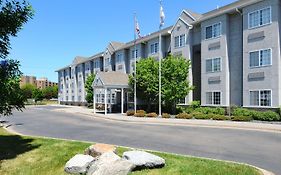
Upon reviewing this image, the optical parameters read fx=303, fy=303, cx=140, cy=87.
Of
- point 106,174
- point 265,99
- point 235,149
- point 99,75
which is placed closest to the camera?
point 106,174

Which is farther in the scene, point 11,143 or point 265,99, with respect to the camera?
point 265,99

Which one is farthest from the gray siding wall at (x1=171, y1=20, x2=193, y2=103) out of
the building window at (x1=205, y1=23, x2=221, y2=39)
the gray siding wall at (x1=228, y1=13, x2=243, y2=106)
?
the gray siding wall at (x1=228, y1=13, x2=243, y2=106)

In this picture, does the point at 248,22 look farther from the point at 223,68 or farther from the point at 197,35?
the point at 197,35

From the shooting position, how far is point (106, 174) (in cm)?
846

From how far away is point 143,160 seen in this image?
30.9ft

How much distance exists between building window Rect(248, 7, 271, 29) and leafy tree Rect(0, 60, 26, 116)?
23.6 m

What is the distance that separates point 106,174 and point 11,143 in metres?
7.82

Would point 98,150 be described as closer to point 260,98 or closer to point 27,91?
point 27,91

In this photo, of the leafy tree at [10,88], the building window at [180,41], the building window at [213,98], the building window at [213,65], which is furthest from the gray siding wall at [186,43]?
the leafy tree at [10,88]

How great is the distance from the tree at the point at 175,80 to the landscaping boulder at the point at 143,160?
24.3 meters

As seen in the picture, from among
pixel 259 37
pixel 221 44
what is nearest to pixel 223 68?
pixel 221 44

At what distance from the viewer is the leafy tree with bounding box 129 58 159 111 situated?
35531mm

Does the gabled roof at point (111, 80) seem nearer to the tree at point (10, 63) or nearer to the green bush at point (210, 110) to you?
the green bush at point (210, 110)

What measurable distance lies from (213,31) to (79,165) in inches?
1091
